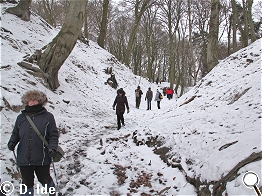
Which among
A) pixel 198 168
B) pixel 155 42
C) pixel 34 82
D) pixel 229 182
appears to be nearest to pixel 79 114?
pixel 34 82

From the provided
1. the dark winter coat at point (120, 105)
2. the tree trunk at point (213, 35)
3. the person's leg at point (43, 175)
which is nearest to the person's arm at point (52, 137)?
the person's leg at point (43, 175)

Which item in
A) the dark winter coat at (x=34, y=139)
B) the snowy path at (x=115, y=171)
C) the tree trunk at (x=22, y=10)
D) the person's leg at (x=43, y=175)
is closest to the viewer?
the dark winter coat at (x=34, y=139)

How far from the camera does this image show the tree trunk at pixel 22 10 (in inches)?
469

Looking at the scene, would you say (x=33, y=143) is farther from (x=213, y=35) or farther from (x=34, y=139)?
(x=213, y=35)

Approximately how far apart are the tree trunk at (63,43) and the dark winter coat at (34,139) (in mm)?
5496

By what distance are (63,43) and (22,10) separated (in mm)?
6899

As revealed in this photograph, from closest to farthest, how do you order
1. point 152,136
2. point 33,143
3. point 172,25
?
point 33,143
point 152,136
point 172,25

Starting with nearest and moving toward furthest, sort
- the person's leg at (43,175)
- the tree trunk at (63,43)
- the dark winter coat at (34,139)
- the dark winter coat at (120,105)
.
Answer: the dark winter coat at (34,139)
the person's leg at (43,175)
the tree trunk at (63,43)
the dark winter coat at (120,105)

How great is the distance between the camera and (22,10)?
40.1 ft

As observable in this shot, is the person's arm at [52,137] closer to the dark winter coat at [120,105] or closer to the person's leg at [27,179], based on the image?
the person's leg at [27,179]

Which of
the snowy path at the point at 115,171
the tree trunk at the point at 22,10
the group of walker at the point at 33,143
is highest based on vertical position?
the tree trunk at the point at 22,10

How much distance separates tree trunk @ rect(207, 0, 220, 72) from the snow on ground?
0.54m

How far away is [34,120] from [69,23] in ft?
18.7

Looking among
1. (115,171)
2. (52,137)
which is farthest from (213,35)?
(52,137)
